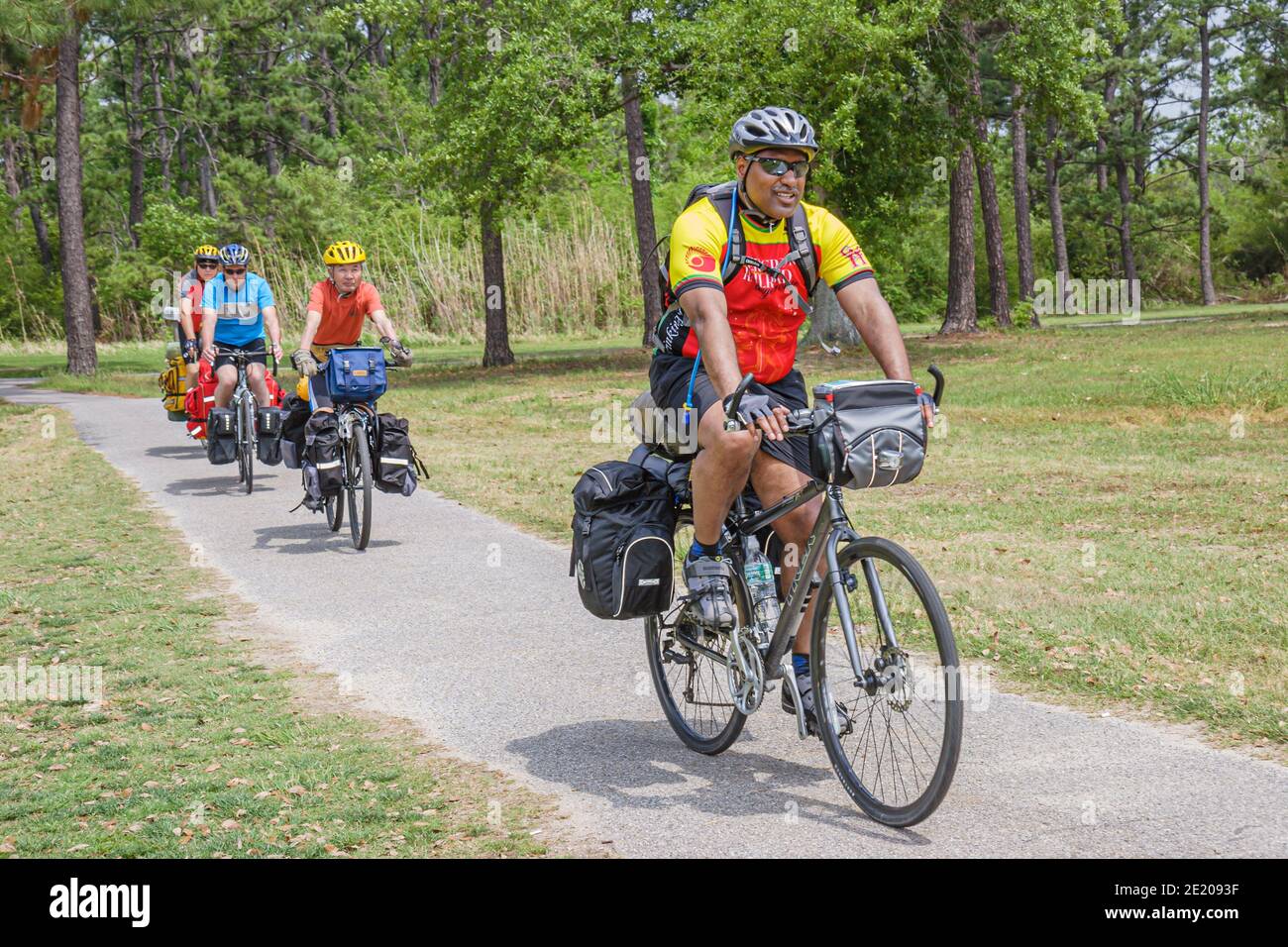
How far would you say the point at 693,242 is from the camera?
4730mm

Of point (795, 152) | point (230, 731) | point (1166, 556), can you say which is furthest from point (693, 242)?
point (1166, 556)

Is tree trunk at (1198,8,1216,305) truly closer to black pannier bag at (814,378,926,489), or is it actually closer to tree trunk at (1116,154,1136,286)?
tree trunk at (1116,154,1136,286)

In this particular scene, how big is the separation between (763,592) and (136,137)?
53.3m

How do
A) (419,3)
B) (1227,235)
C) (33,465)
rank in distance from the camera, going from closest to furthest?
(33,465) → (419,3) → (1227,235)

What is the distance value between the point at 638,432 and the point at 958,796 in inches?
66.0

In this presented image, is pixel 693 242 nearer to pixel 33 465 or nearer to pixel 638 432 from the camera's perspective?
pixel 638 432

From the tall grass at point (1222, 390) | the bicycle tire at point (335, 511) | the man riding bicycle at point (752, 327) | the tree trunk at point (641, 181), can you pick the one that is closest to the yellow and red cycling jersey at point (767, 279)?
the man riding bicycle at point (752, 327)

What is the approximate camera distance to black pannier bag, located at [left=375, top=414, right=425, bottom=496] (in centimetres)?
1023

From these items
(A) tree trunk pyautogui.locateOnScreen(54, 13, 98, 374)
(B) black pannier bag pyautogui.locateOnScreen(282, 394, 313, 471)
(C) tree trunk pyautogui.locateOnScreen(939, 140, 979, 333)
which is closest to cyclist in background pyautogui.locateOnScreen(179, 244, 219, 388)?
(B) black pannier bag pyautogui.locateOnScreen(282, 394, 313, 471)

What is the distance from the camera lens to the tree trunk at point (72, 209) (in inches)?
1158

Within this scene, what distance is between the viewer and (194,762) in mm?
5480

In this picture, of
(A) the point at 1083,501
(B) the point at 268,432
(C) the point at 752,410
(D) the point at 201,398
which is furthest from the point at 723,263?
(D) the point at 201,398

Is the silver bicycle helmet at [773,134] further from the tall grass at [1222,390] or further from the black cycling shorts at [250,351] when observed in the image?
the tall grass at [1222,390]

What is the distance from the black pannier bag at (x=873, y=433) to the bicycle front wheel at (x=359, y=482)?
238 inches
